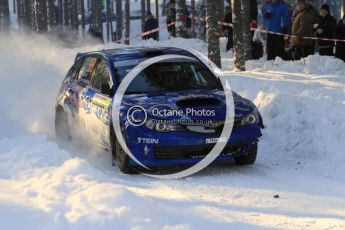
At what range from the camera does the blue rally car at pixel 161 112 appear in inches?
278

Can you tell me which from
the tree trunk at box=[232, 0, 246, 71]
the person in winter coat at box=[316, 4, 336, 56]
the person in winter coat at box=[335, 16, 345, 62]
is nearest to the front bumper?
the tree trunk at box=[232, 0, 246, 71]

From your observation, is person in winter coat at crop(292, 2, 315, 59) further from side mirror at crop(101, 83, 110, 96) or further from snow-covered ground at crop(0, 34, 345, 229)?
side mirror at crop(101, 83, 110, 96)

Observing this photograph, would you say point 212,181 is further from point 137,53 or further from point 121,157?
point 137,53

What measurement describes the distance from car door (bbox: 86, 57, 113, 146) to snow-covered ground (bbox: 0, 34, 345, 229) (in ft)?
1.62

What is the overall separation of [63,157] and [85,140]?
3.87ft

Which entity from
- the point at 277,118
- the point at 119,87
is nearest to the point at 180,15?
the point at 277,118

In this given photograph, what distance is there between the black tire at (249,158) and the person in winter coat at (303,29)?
7956 millimetres

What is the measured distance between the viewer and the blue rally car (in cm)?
707

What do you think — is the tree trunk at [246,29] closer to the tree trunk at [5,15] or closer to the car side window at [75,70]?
the car side window at [75,70]

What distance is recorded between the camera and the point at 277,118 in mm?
9258

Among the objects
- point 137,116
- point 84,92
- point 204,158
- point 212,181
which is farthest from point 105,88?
point 212,181

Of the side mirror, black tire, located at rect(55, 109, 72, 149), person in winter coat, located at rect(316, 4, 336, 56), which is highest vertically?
person in winter coat, located at rect(316, 4, 336, 56)

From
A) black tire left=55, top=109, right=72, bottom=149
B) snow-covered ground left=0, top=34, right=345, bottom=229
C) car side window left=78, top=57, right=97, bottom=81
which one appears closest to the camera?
snow-covered ground left=0, top=34, right=345, bottom=229

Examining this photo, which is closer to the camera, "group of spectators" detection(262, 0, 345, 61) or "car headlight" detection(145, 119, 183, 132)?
"car headlight" detection(145, 119, 183, 132)
